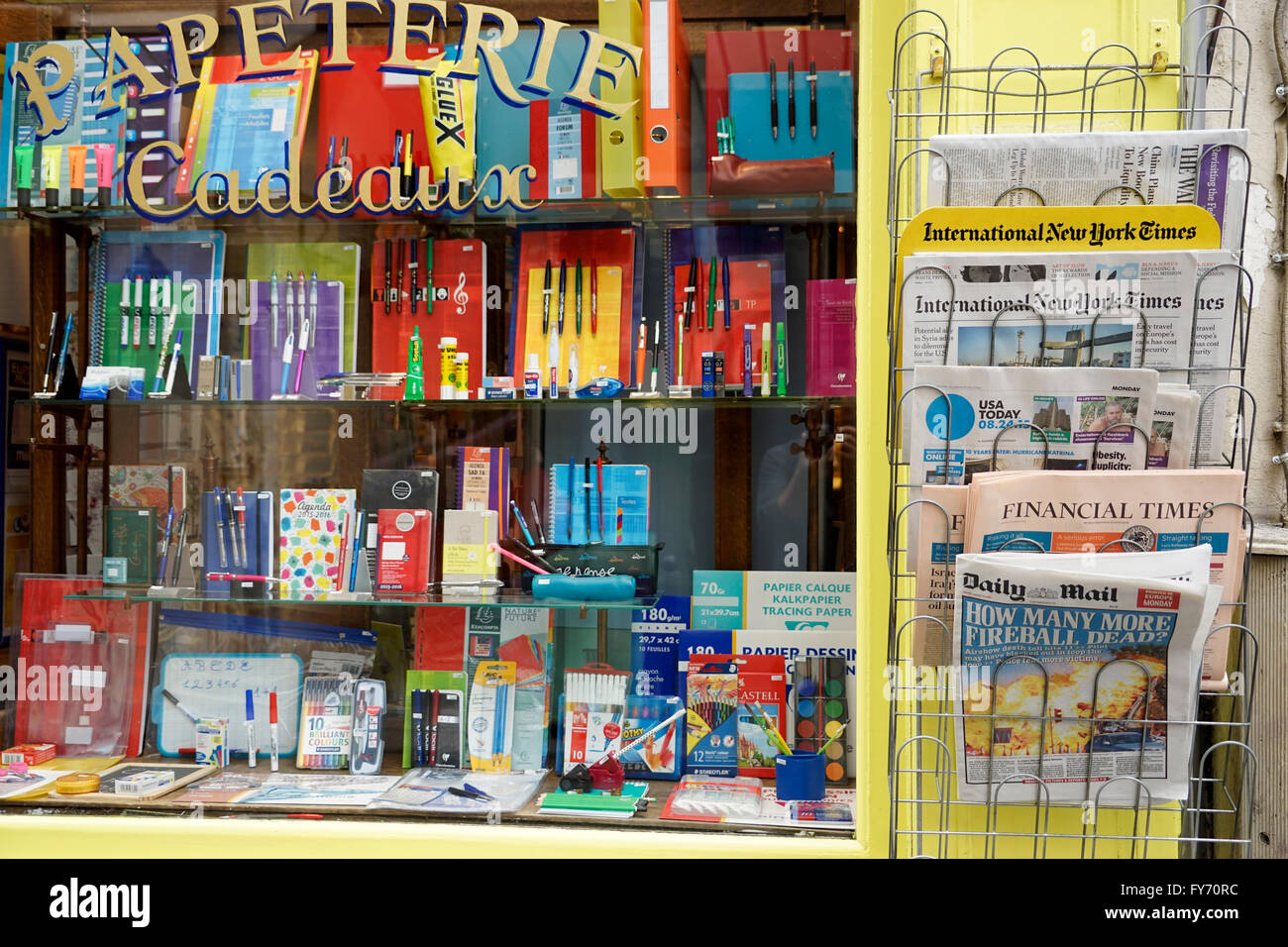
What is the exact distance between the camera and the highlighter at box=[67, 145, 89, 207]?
2.50m

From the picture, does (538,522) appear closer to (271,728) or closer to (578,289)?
(578,289)

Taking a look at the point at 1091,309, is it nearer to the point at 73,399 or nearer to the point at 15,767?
the point at 73,399

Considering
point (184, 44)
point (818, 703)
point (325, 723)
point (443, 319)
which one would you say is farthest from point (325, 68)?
point (818, 703)

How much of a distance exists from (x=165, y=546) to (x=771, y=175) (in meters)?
1.63

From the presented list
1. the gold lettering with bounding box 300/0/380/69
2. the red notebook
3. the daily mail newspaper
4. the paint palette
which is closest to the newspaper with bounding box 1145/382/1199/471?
the daily mail newspaper

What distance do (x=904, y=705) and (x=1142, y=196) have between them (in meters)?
0.90

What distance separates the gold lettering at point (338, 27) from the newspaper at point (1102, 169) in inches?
55.6

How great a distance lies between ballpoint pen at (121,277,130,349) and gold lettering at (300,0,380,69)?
2.30 feet

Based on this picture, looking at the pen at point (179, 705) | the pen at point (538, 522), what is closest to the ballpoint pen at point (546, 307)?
the pen at point (538, 522)

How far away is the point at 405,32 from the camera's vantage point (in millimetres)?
2404

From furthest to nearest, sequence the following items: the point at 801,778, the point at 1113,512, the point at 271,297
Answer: the point at 271,297
the point at 801,778
the point at 1113,512

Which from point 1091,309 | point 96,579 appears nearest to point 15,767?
point 96,579

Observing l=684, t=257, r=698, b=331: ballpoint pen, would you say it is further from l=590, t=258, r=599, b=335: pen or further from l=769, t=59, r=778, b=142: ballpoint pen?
l=769, t=59, r=778, b=142: ballpoint pen
